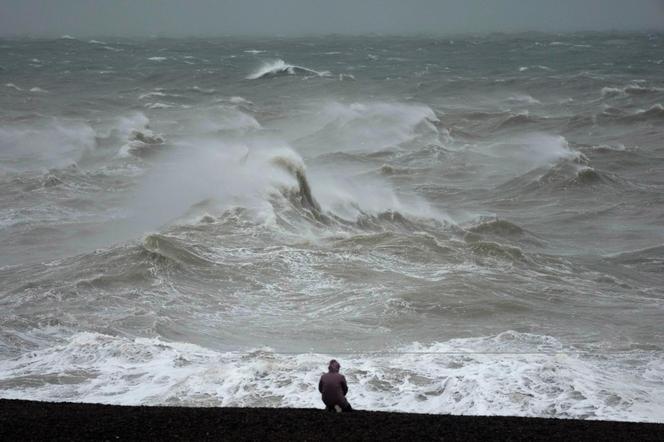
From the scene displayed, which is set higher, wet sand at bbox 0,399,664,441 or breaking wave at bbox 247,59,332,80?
breaking wave at bbox 247,59,332,80

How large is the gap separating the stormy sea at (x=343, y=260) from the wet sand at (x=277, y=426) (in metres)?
1.42

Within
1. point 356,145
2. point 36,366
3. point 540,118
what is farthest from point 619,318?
point 540,118

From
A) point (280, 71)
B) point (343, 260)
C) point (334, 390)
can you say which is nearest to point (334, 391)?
point (334, 390)

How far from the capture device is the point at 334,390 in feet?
30.3

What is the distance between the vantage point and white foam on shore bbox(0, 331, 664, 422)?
10.5 m

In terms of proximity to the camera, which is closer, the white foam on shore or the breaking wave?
the white foam on shore

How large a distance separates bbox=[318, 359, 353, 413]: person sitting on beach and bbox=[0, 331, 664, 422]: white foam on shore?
1.19 meters

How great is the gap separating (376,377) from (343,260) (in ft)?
19.5

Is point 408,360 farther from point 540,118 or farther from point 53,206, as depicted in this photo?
point 540,118

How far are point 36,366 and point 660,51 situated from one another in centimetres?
7988

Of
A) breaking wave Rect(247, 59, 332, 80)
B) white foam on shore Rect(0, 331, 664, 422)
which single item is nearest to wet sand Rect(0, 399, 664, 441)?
white foam on shore Rect(0, 331, 664, 422)

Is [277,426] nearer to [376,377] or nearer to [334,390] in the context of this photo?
[334,390]

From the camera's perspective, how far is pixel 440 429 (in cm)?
850

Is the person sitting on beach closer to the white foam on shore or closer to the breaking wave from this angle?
the white foam on shore
